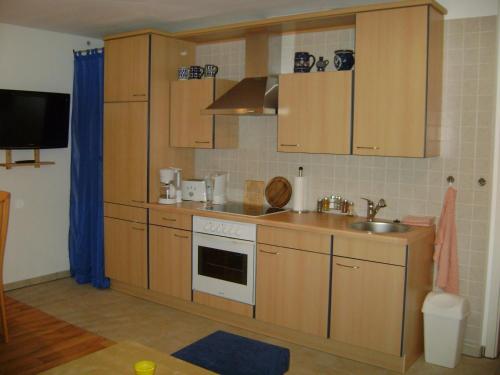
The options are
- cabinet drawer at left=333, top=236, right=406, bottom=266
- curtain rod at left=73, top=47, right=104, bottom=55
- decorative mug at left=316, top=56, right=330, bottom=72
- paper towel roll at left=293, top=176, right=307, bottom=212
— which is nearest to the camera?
cabinet drawer at left=333, top=236, right=406, bottom=266

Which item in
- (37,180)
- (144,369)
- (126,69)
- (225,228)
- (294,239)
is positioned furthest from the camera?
(37,180)

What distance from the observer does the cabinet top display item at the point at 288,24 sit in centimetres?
377

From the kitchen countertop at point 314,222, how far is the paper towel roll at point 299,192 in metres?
0.07

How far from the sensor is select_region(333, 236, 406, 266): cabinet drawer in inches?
139

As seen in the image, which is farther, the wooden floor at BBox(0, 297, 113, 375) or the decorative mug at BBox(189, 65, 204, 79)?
the decorative mug at BBox(189, 65, 204, 79)

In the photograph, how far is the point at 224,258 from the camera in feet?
14.5

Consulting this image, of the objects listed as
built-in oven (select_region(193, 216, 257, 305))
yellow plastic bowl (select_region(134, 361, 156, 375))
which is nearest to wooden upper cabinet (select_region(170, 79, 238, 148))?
built-in oven (select_region(193, 216, 257, 305))

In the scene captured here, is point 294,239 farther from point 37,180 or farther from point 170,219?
point 37,180

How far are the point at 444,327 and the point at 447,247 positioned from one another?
55cm

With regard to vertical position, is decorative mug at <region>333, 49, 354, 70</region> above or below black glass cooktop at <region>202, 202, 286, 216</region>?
above

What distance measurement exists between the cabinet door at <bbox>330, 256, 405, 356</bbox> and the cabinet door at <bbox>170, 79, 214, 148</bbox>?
1.74 meters

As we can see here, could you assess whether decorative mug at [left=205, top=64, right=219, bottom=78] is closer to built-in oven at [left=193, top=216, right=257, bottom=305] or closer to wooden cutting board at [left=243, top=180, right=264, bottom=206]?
wooden cutting board at [left=243, top=180, right=264, bottom=206]

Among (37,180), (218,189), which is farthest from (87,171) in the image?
(218,189)

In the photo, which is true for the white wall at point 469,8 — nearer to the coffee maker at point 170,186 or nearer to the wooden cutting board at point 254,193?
the wooden cutting board at point 254,193
